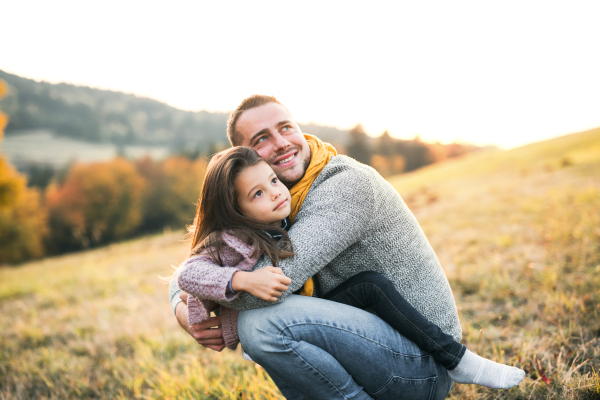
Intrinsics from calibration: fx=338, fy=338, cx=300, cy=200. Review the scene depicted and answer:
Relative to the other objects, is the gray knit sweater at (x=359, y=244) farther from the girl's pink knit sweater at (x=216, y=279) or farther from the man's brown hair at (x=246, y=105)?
the man's brown hair at (x=246, y=105)

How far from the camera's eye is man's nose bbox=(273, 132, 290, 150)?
2.32 meters

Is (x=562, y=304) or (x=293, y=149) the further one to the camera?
(x=562, y=304)

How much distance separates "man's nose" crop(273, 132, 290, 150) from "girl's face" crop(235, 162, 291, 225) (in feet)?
1.09

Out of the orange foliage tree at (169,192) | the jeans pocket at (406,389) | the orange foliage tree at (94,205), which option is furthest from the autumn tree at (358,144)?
the jeans pocket at (406,389)

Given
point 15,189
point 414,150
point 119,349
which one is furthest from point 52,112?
point 119,349

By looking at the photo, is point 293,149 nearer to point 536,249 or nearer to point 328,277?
point 328,277

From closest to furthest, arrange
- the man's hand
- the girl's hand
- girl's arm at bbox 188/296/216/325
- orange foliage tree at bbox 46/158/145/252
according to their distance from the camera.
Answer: the girl's hand < girl's arm at bbox 188/296/216/325 < the man's hand < orange foliage tree at bbox 46/158/145/252

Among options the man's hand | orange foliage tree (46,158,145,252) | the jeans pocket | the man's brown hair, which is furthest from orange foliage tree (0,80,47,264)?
the jeans pocket

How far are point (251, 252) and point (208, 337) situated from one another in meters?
0.66

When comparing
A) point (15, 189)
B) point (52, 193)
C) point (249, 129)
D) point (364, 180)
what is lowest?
point (52, 193)

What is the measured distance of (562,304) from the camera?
108 inches

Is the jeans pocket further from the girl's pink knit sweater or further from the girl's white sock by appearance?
the girl's pink knit sweater

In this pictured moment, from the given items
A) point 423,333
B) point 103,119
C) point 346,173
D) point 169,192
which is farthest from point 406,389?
point 103,119

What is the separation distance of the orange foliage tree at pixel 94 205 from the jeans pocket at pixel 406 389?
39.5 meters
